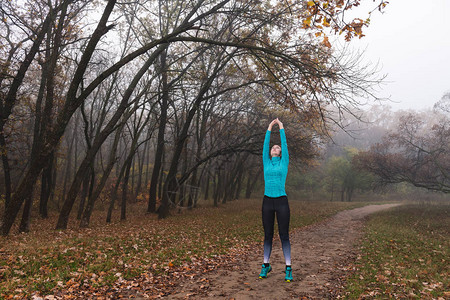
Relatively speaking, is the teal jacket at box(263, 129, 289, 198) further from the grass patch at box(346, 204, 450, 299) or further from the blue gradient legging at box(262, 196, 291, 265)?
the grass patch at box(346, 204, 450, 299)

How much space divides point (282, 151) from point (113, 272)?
164 inches

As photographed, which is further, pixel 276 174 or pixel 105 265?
pixel 105 265

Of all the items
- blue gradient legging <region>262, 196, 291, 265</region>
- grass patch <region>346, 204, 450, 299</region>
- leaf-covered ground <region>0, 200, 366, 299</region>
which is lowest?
grass patch <region>346, 204, 450, 299</region>

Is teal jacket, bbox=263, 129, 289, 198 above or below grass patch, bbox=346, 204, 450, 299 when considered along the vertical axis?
above

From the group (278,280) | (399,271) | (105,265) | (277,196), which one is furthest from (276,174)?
(105,265)

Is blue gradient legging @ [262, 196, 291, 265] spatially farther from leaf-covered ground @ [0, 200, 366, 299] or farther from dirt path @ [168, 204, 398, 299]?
leaf-covered ground @ [0, 200, 366, 299]

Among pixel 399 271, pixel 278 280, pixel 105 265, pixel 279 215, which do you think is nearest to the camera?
pixel 279 215

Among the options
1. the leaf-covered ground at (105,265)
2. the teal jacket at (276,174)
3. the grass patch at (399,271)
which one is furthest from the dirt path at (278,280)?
the teal jacket at (276,174)

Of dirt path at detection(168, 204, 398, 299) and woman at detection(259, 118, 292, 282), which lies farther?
woman at detection(259, 118, 292, 282)

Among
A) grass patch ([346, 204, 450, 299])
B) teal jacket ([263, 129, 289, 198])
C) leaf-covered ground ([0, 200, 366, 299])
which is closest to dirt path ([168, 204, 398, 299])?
grass patch ([346, 204, 450, 299])

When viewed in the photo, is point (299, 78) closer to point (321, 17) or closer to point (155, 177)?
point (321, 17)

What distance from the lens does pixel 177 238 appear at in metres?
9.88

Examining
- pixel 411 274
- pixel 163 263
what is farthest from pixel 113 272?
pixel 411 274

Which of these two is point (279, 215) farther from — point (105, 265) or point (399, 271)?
point (105, 265)
